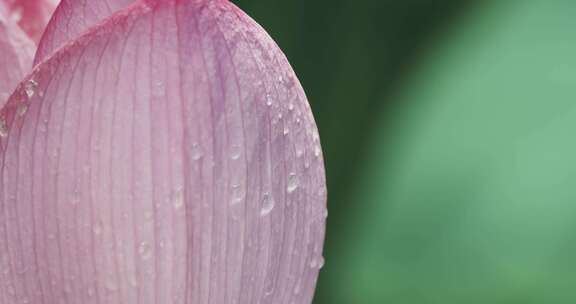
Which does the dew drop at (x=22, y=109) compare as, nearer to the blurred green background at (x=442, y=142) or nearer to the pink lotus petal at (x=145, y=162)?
the pink lotus petal at (x=145, y=162)

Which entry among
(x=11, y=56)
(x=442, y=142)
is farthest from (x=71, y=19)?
(x=442, y=142)

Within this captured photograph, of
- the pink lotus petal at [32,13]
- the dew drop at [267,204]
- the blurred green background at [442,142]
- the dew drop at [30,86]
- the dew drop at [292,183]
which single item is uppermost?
the pink lotus petal at [32,13]

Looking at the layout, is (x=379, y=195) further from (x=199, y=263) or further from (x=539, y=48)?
(x=199, y=263)

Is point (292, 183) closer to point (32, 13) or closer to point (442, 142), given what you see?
point (32, 13)

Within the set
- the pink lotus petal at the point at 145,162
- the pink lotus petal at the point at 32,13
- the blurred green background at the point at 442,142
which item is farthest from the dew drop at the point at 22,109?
the blurred green background at the point at 442,142

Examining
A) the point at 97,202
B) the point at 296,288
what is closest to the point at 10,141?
the point at 97,202

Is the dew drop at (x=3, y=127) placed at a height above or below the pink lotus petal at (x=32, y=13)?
below
